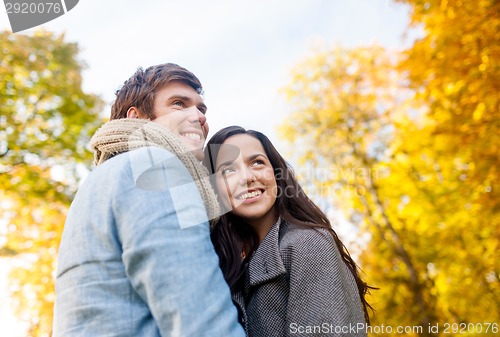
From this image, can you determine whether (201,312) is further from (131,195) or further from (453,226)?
(453,226)

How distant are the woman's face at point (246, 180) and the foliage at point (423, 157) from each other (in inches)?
124

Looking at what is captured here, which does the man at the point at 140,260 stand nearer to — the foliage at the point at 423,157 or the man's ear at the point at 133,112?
the man's ear at the point at 133,112

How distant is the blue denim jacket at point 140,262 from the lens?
0.91 m

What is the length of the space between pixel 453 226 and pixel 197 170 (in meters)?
8.08

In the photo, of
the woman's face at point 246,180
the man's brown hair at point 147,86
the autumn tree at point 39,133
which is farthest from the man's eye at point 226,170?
the autumn tree at point 39,133

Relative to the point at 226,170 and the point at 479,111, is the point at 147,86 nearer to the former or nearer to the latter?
the point at 226,170

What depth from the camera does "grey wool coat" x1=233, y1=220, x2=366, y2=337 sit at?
4.99 ft

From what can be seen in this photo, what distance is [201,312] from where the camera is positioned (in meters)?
0.90

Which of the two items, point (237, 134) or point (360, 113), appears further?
point (360, 113)

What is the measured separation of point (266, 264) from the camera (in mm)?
1758

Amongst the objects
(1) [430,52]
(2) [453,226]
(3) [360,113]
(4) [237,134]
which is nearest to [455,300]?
(2) [453,226]

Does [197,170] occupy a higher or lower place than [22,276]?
lower

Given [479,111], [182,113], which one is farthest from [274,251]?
[479,111]

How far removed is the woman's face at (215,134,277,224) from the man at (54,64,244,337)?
0.98 metres
